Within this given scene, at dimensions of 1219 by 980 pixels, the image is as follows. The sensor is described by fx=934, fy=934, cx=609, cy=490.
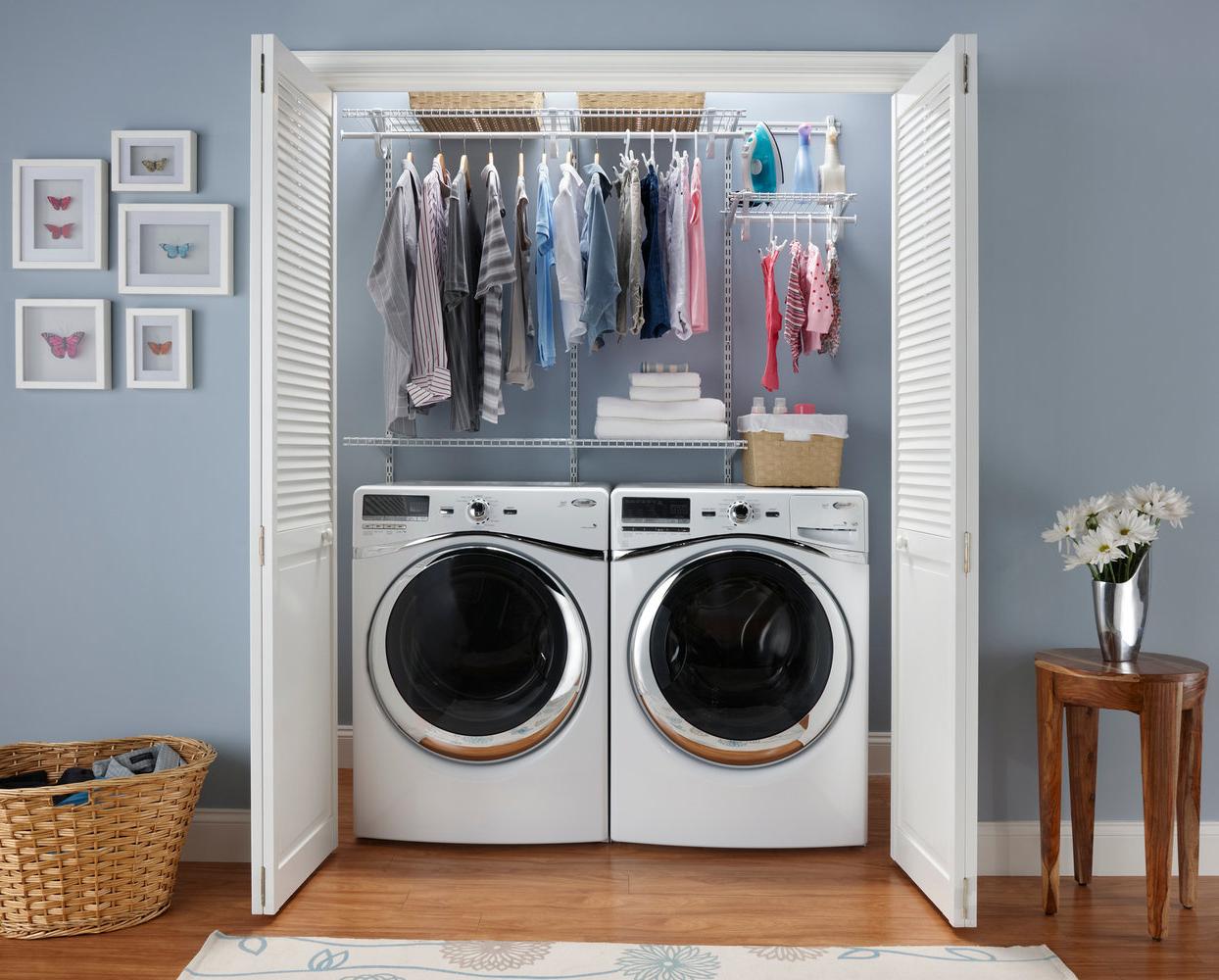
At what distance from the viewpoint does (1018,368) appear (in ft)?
7.86

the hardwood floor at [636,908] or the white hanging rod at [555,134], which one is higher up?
the white hanging rod at [555,134]

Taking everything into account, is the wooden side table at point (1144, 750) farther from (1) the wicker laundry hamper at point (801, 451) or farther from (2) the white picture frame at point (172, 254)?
(2) the white picture frame at point (172, 254)

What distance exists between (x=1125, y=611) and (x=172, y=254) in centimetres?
246

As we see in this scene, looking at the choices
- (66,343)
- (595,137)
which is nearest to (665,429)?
(595,137)

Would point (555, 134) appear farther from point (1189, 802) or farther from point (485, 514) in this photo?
point (1189, 802)

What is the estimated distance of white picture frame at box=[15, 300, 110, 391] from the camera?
238cm

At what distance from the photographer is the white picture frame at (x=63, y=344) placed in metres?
2.38

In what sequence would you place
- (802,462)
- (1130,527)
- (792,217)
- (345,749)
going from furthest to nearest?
(345,749) < (792,217) < (802,462) < (1130,527)

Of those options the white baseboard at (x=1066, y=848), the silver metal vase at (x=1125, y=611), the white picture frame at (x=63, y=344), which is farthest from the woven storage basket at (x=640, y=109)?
the white baseboard at (x=1066, y=848)

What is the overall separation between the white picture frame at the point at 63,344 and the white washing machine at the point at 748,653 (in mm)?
1386

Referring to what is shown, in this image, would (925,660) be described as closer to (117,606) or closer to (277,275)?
(277,275)

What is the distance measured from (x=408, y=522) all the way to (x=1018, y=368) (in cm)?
164

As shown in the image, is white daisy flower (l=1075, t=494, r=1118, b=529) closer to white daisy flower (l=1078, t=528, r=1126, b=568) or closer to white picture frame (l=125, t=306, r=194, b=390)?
white daisy flower (l=1078, t=528, r=1126, b=568)

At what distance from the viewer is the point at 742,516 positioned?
2494 millimetres
